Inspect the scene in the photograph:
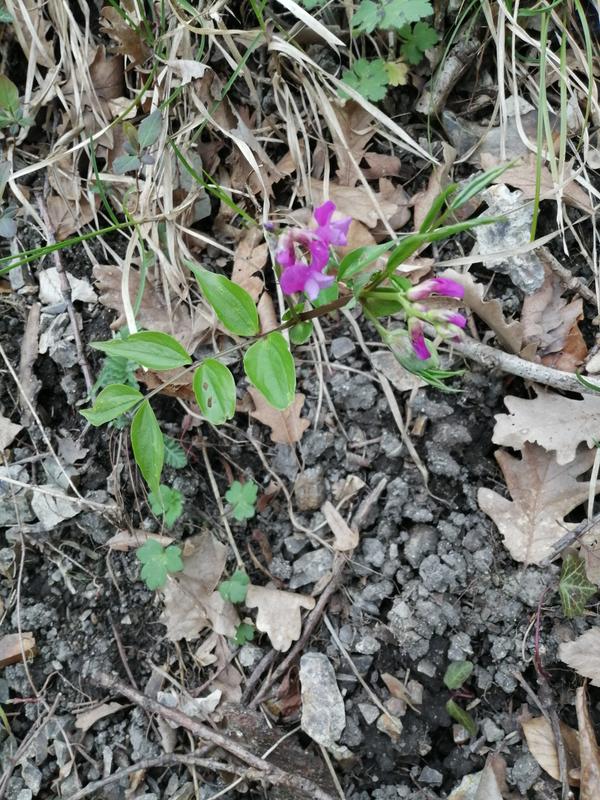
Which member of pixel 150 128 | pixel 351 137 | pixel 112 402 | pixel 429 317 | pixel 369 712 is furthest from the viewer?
pixel 351 137

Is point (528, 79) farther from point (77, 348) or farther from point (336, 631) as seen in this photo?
point (336, 631)

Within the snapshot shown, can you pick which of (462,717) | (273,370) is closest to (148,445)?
(273,370)

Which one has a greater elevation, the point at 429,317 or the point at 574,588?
the point at 429,317

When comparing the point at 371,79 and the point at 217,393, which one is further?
the point at 371,79

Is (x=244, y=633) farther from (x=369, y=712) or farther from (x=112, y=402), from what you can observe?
(x=112, y=402)

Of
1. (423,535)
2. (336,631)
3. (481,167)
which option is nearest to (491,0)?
(481,167)

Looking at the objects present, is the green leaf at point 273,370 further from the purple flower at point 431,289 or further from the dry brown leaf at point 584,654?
the dry brown leaf at point 584,654
